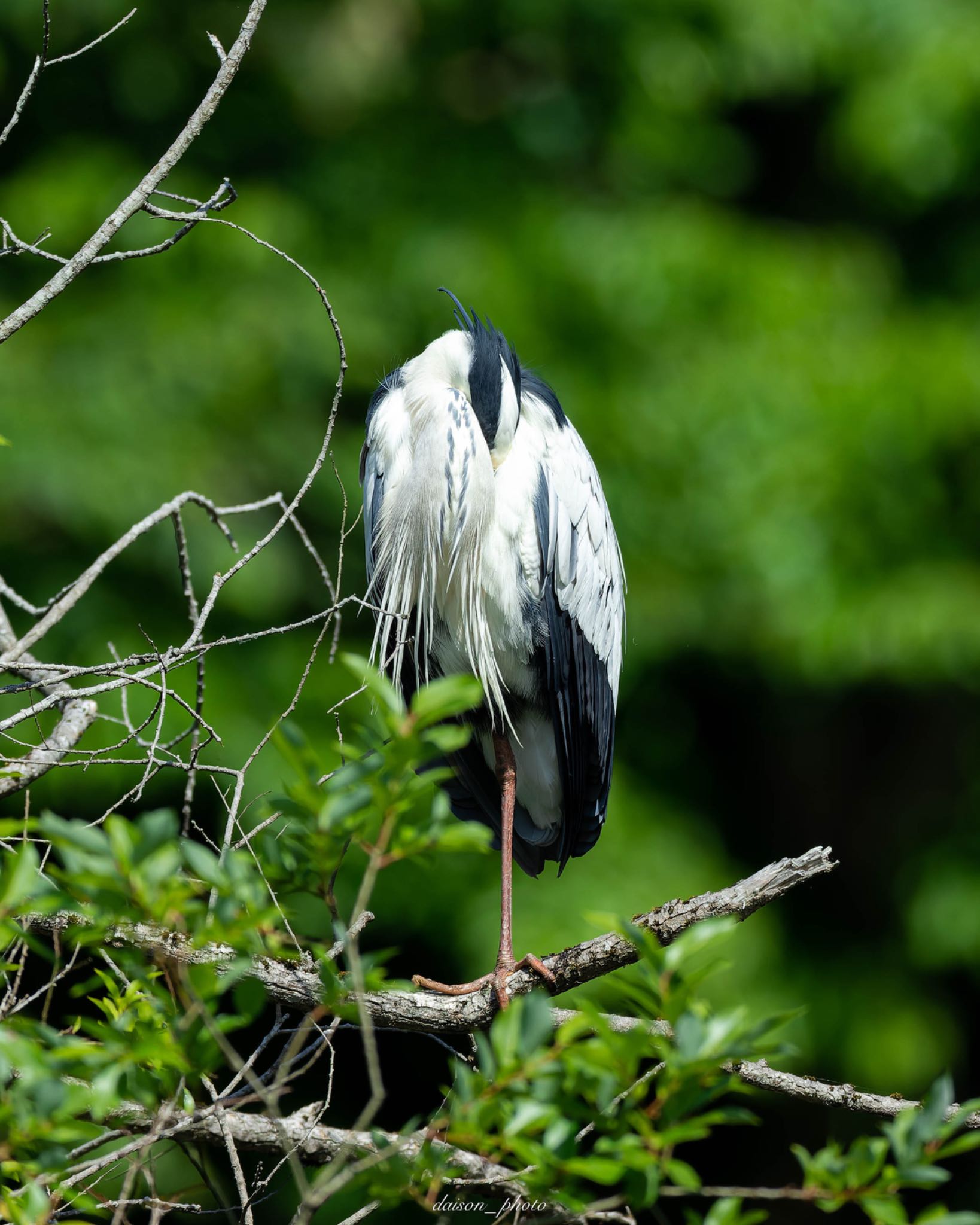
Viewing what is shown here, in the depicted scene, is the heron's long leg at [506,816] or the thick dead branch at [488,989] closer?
the thick dead branch at [488,989]

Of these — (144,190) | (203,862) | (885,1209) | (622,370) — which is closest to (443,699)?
(203,862)

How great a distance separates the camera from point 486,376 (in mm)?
2223

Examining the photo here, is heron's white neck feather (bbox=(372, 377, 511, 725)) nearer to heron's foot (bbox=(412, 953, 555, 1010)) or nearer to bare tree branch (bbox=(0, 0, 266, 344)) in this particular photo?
heron's foot (bbox=(412, 953, 555, 1010))

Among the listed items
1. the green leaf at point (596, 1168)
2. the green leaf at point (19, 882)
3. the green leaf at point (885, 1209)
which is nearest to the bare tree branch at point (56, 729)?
the green leaf at point (19, 882)

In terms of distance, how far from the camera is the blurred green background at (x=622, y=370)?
3.83 metres

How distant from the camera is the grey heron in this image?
86.0 inches

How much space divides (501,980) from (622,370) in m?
2.60

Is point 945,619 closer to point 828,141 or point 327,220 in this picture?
point 828,141

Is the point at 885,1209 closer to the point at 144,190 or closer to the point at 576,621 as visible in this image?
the point at 144,190

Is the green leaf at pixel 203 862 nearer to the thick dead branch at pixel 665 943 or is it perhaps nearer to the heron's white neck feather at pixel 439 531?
the thick dead branch at pixel 665 943

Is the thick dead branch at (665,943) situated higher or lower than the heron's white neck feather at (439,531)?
lower

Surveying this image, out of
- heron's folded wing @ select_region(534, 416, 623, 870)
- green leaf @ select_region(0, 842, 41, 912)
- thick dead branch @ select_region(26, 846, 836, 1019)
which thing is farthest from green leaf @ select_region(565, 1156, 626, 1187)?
heron's folded wing @ select_region(534, 416, 623, 870)

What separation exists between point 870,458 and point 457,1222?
258 cm

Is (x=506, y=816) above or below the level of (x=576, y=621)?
below
